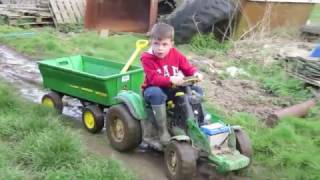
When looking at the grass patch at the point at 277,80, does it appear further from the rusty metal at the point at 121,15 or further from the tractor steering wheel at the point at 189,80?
the rusty metal at the point at 121,15

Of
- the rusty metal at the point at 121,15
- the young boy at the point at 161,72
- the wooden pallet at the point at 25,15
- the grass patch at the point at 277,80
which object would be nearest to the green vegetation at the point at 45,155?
the young boy at the point at 161,72

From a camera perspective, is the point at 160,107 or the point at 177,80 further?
the point at 160,107

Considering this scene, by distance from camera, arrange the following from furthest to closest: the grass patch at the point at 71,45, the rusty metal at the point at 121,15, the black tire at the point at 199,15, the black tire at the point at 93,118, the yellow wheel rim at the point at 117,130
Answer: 1. the rusty metal at the point at 121,15
2. the black tire at the point at 199,15
3. the grass patch at the point at 71,45
4. the black tire at the point at 93,118
5. the yellow wheel rim at the point at 117,130

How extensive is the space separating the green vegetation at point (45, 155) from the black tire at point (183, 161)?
40 cm

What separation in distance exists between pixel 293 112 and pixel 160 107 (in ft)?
6.28

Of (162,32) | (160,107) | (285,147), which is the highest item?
(162,32)

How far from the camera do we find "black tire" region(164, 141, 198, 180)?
14.0ft

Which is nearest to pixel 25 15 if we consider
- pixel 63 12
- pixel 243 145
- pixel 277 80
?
pixel 63 12

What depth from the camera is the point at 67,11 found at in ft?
43.1

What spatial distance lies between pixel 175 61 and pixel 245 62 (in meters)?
3.70

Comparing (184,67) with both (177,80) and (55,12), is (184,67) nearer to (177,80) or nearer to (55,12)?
(177,80)

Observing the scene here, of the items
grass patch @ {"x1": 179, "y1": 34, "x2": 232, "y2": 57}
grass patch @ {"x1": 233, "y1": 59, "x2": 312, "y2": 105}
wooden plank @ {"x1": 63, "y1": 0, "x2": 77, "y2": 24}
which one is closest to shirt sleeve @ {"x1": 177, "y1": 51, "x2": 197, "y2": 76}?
grass patch @ {"x1": 233, "y1": 59, "x2": 312, "y2": 105}

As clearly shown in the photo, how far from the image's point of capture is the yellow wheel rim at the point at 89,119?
18.5 feet

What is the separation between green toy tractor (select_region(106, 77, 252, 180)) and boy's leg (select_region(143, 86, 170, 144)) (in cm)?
9
